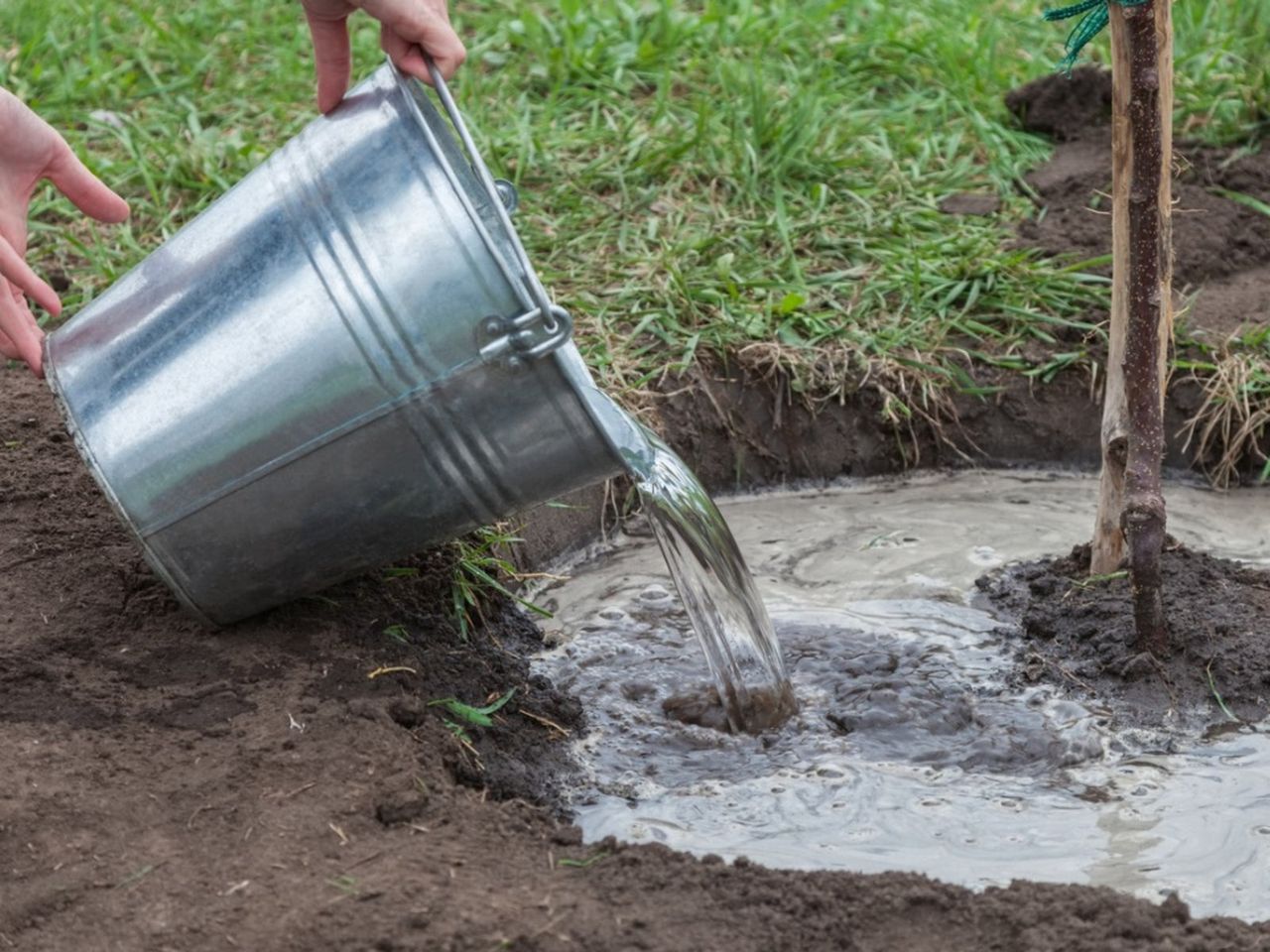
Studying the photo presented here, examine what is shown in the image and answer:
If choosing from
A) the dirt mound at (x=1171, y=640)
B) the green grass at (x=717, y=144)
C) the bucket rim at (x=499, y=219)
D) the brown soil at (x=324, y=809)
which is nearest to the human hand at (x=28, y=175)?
the brown soil at (x=324, y=809)

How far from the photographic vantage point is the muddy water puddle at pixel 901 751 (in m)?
2.54

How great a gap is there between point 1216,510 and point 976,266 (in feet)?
2.73


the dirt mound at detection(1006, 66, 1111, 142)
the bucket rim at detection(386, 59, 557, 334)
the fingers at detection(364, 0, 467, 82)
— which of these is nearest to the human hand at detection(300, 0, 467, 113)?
the fingers at detection(364, 0, 467, 82)

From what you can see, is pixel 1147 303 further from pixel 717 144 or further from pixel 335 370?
pixel 717 144

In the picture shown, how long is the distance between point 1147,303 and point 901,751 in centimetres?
85

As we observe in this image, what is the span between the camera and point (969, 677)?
9.91 ft

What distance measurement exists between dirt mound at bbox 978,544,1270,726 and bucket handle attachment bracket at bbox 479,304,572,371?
1218 mm

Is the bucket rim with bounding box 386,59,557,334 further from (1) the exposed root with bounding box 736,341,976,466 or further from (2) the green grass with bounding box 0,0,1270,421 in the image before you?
(1) the exposed root with bounding box 736,341,976,466

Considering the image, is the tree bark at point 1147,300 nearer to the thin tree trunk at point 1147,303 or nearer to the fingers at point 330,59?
the thin tree trunk at point 1147,303

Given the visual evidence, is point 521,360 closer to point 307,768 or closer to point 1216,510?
point 307,768

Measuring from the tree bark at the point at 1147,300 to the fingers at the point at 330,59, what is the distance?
49.2 inches

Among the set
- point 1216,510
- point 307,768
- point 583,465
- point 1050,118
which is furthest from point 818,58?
point 307,768

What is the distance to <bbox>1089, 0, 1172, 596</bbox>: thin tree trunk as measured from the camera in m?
2.65

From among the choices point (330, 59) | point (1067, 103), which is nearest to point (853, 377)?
point (1067, 103)
